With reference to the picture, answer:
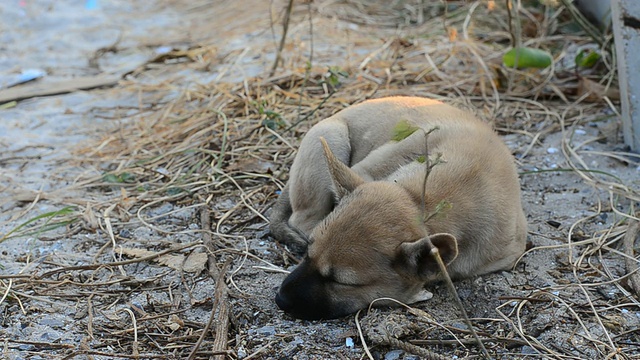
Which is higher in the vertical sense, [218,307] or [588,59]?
[588,59]

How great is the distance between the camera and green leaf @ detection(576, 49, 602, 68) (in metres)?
7.34

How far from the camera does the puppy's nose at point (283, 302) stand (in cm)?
405

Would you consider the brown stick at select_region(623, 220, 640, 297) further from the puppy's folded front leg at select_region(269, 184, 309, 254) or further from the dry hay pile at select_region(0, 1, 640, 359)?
the puppy's folded front leg at select_region(269, 184, 309, 254)

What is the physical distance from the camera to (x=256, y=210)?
18.1 ft

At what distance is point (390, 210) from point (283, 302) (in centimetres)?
74

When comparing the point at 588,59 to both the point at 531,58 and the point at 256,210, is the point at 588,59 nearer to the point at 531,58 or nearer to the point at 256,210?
the point at 531,58

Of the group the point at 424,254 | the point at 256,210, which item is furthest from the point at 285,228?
the point at 424,254

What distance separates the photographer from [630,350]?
3.88 metres

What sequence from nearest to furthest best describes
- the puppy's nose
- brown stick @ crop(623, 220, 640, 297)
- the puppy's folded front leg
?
the puppy's nose, brown stick @ crop(623, 220, 640, 297), the puppy's folded front leg

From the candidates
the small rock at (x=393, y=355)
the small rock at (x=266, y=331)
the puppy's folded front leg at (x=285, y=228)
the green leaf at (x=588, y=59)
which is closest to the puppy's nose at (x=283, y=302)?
the small rock at (x=266, y=331)

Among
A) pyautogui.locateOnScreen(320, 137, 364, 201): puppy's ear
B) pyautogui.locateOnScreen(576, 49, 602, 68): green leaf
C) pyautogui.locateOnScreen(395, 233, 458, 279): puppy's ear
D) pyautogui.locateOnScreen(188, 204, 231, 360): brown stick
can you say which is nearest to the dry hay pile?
pyautogui.locateOnScreen(188, 204, 231, 360): brown stick

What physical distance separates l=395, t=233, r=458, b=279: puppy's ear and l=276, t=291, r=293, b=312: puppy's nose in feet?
1.96

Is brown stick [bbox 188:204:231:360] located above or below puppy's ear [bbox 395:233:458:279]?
below

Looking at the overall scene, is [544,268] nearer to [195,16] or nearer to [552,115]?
[552,115]
